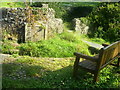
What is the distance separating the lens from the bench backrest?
4.71 meters

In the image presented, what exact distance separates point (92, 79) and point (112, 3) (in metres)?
10.0

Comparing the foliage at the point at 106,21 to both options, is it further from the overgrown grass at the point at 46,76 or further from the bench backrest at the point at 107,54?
the bench backrest at the point at 107,54

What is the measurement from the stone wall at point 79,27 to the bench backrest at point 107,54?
23.4 ft

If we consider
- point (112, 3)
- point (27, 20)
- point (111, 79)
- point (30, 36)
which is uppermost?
point (112, 3)

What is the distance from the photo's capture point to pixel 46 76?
17.4 ft

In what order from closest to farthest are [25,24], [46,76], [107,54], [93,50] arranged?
[107,54]
[46,76]
[25,24]
[93,50]

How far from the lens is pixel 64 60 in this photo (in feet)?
23.8

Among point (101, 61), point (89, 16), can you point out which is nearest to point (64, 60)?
point (101, 61)

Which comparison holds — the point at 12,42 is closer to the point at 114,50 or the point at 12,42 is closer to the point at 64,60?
the point at 64,60

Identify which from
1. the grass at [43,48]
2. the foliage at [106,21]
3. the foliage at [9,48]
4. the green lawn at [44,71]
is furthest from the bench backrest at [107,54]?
the foliage at [106,21]

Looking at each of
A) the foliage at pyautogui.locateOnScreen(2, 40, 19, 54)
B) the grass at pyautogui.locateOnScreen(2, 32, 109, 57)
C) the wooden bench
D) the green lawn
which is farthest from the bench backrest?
the foliage at pyautogui.locateOnScreen(2, 40, 19, 54)

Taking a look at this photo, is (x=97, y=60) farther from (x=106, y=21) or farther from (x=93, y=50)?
(x=106, y=21)

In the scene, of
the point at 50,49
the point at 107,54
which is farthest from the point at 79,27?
the point at 107,54

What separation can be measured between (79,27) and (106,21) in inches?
75.2
